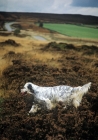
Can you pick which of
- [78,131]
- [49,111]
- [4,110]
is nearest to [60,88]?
[49,111]

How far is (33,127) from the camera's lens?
3260 millimetres

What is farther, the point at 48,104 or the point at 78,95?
the point at 78,95

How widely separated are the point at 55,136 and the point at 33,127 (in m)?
0.43

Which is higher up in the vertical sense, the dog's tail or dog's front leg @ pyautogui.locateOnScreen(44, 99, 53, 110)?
the dog's tail

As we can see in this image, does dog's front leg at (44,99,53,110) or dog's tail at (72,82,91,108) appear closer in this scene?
dog's front leg at (44,99,53,110)

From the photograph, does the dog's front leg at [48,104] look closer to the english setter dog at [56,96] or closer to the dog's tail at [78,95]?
the english setter dog at [56,96]

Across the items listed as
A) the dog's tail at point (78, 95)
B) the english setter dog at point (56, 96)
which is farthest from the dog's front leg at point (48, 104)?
the dog's tail at point (78, 95)

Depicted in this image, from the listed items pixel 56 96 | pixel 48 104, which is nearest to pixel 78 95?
pixel 56 96

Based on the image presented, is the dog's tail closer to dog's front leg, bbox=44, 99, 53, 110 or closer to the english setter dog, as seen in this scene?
the english setter dog

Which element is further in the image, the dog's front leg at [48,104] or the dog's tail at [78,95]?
the dog's tail at [78,95]

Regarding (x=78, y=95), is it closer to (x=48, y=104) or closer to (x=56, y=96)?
(x=56, y=96)

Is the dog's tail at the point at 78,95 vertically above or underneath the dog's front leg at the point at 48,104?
above

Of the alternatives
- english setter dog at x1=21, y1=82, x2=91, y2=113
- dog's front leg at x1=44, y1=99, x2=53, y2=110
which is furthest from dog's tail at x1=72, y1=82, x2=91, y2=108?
dog's front leg at x1=44, y1=99, x2=53, y2=110

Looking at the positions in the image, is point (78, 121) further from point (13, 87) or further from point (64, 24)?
point (64, 24)
